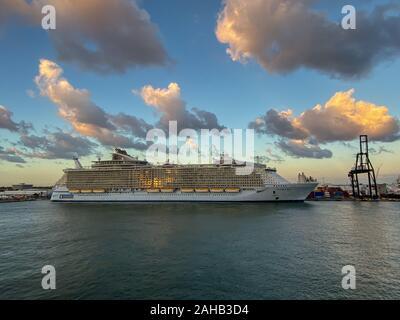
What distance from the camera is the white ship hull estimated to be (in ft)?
233

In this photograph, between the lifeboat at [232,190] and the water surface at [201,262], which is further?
the lifeboat at [232,190]

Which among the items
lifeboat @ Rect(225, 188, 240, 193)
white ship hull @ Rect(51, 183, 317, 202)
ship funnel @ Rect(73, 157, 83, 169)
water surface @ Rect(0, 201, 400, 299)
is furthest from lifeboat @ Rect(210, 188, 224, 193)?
ship funnel @ Rect(73, 157, 83, 169)

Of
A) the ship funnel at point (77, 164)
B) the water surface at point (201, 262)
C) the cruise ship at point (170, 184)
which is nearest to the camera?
the water surface at point (201, 262)

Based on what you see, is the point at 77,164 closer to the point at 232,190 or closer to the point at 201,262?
the point at 232,190

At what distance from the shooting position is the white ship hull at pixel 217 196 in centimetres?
7100

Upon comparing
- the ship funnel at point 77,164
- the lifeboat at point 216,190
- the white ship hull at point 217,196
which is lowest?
the white ship hull at point 217,196

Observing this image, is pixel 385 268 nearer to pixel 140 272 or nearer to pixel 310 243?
pixel 310 243

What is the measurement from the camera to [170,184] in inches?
3189

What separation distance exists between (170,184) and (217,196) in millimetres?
16131

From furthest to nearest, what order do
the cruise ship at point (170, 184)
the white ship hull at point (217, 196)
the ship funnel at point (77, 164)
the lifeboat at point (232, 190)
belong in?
the ship funnel at point (77, 164), the lifeboat at point (232, 190), the cruise ship at point (170, 184), the white ship hull at point (217, 196)

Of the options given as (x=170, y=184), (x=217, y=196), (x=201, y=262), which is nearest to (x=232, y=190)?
(x=217, y=196)

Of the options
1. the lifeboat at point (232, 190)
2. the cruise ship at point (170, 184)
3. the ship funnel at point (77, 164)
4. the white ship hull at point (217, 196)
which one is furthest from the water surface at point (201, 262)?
the ship funnel at point (77, 164)

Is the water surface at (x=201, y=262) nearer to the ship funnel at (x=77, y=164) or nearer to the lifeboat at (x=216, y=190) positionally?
the lifeboat at (x=216, y=190)

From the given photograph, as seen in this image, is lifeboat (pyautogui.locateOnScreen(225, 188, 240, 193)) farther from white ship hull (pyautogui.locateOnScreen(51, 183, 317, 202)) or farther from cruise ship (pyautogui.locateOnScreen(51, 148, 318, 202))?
white ship hull (pyautogui.locateOnScreen(51, 183, 317, 202))
